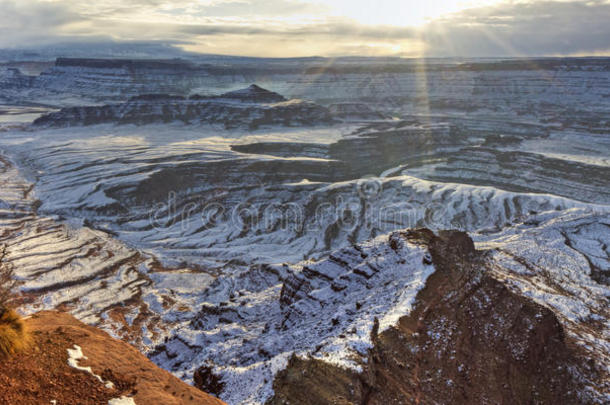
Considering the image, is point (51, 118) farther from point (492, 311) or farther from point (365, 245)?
point (492, 311)

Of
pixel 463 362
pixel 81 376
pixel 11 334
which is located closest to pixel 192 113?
pixel 11 334

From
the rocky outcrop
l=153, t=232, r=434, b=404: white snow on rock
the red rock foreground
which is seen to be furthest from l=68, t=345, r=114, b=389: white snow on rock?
the rocky outcrop

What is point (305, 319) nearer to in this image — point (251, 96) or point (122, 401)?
point (122, 401)

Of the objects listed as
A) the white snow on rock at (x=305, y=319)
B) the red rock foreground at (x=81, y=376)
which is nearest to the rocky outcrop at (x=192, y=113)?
the white snow on rock at (x=305, y=319)

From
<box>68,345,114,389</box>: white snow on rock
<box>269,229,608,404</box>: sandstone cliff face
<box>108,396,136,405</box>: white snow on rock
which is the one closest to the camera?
<box>108,396,136,405</box>: white snow on rock

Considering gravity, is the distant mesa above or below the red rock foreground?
above

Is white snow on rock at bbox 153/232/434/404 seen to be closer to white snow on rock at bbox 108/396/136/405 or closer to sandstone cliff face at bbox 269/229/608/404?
sandstone cliff face at bbox 269/229/608/404

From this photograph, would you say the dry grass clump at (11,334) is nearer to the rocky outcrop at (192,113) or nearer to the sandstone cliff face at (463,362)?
the sandstone cliff face at (463,362)
